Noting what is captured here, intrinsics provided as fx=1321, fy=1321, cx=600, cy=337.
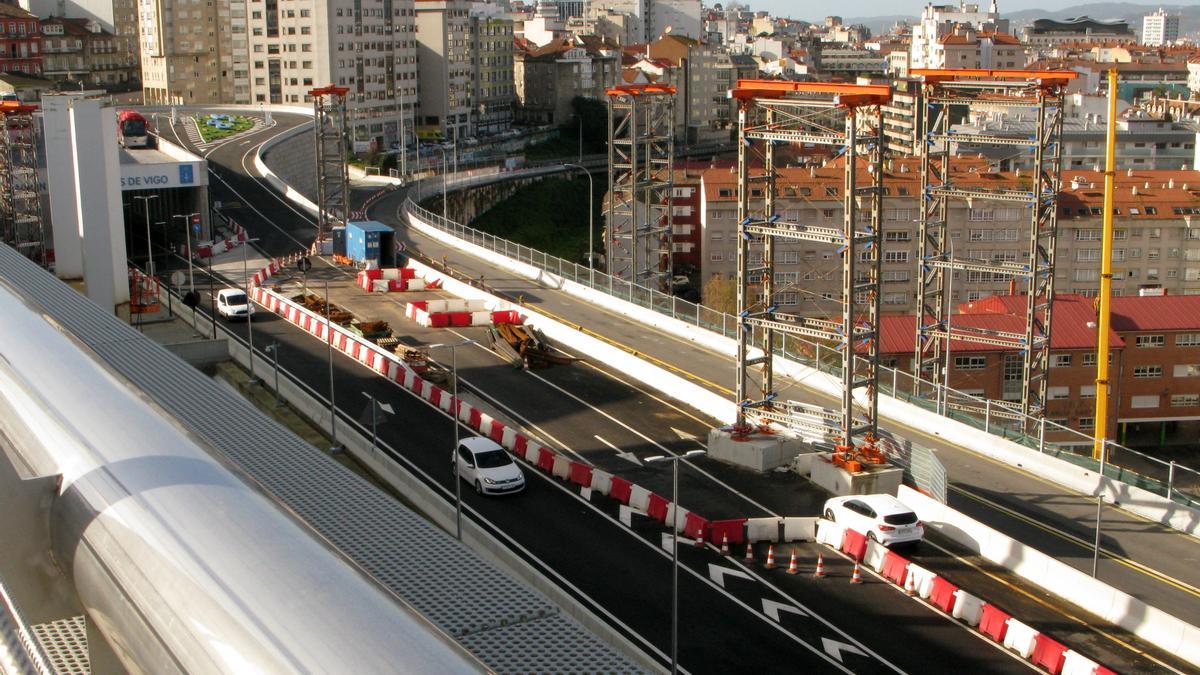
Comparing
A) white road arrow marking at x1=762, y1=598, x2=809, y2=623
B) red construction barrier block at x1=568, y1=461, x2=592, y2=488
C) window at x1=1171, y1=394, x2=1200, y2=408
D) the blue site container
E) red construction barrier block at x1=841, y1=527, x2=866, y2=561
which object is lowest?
window at x1=1171, y1=394, x2=1200, y2=408

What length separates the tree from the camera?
72062 mm

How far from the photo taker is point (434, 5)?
125 meters

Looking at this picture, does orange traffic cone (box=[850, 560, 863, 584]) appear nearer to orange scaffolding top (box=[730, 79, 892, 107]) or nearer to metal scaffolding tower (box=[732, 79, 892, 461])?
metal scaffolding tower (box=[732, 79, 892, 461])

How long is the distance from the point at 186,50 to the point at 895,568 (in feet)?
356

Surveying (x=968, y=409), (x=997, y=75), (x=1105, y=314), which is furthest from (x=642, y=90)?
(x=968, y=409)

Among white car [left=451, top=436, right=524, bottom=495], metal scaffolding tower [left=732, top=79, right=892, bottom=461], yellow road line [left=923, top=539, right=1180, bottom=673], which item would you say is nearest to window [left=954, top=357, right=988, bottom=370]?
metal scaffolding tower [left=732, top=79, right=892, bottom=461]

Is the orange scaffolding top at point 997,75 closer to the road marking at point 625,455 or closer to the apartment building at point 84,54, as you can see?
the road marking at point 625,455

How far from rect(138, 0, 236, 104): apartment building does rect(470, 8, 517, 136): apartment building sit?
26.1m

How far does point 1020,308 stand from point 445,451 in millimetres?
32718

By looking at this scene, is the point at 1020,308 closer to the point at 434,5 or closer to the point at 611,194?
the point at 611,194

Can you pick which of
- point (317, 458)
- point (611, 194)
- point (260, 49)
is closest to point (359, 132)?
point (260, 49)

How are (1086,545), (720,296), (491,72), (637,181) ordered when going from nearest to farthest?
(1086,545) < (637,181) < (720,296) < (491,72)

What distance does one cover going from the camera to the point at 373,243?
47.2m

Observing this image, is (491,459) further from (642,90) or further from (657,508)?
→ (642,90)
